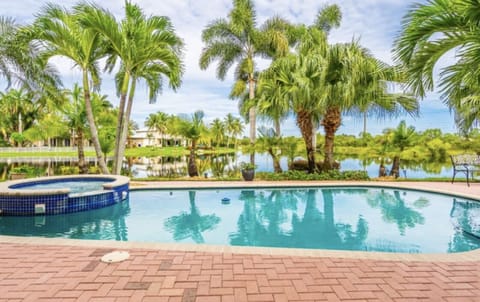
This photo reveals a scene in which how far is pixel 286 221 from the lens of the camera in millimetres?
7086

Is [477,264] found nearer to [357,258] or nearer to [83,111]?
[357,258]

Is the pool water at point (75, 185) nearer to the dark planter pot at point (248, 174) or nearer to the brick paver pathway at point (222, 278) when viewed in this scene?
the dark planter pot at point (248, 174)

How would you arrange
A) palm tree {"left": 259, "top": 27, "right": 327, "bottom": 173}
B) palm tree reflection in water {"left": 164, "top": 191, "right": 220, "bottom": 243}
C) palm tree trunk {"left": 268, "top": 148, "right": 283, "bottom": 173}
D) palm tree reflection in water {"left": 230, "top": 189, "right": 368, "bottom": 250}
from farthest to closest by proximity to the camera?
palm tree trunk {"left": 268, "top": 148, "right": 283, "bottom": 173}
palm tree {"left": 259, "top": 27, "right": 327, "bottom": 173}
palm tree reflection in water {"left": 164, "top": 191, "right": 220, "bottom": 243}
palm tree reflection in water {"left": 230, "top": 189, "right": 368, "bottom": 250}

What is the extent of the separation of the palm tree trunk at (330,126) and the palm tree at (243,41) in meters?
4.48

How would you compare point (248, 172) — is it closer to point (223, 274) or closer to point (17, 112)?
point (223, 274)

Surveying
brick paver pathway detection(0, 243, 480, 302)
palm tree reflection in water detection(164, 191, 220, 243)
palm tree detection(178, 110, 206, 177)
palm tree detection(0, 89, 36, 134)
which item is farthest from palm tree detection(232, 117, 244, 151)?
brick paver pathway detection(0, 243, 480, 302)

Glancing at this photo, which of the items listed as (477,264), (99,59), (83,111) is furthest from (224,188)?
(83,111)

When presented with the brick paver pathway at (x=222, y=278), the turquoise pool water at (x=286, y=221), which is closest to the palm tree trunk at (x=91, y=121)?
the turquoise pool water at (x=286, y=221)

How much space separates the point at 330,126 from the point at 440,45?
8492 millimetres

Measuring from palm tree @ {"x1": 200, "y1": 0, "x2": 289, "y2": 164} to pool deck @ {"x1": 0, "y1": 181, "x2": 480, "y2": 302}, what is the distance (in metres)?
11.8

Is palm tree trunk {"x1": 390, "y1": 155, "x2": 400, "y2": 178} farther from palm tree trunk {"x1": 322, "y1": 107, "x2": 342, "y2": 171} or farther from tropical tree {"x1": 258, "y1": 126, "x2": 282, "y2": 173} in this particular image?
tropical tree {"x1": 258, "y1": 126, "x2": 282, "y2": 173}

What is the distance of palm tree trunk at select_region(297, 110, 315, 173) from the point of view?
1219 cm

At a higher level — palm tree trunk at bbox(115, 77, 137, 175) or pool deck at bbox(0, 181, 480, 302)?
palm tree trunk at bbox(115, 77, 137, 175)

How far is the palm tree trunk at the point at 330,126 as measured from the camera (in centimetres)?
1191
